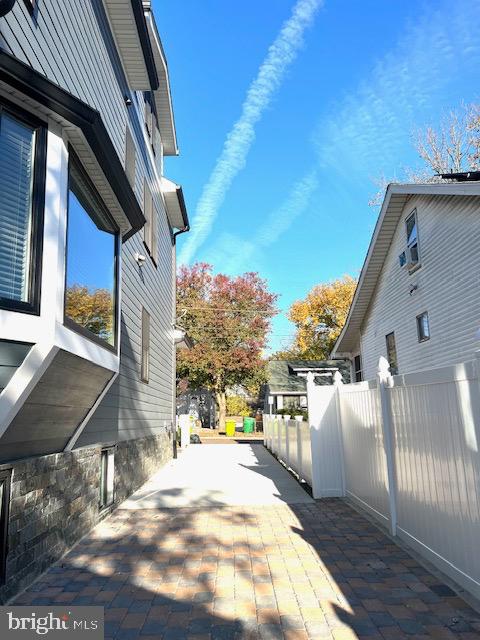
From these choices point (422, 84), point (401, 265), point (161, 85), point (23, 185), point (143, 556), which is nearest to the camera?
point (23, 185)

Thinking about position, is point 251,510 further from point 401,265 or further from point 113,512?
point 401,265

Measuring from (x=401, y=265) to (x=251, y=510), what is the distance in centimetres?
863

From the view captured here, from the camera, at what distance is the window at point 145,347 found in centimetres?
953

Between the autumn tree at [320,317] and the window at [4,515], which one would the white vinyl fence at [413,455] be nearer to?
the window at [4,515]

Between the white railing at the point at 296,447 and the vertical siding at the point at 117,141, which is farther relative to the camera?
the white railing at the point at 296,447

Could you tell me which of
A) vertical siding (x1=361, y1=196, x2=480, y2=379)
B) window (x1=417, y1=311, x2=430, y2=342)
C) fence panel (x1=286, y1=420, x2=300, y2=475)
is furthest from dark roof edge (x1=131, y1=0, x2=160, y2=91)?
window (x1=417, y1=311, x2=430, y2=342)

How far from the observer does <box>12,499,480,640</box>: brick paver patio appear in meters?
3.09

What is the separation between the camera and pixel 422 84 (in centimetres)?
1393

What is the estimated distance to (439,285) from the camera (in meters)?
10.9

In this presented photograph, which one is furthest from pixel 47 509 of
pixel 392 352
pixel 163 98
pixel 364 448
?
pixel 392 352

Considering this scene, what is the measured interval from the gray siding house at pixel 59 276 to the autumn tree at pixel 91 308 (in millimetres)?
17

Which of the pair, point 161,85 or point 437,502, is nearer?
point 437,502

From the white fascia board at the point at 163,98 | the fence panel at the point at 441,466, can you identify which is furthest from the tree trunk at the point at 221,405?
the fence panel at the point at 441,466

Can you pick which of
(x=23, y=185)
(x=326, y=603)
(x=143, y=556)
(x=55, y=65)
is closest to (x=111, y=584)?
(x=143, y=556)
